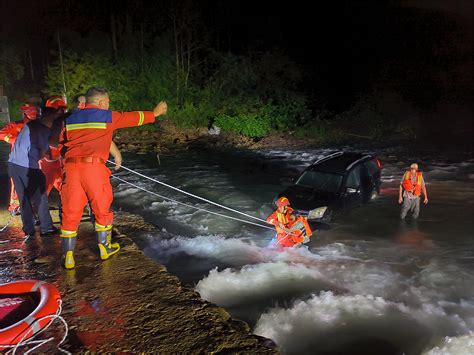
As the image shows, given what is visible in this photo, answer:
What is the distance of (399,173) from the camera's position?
15641 millimetres

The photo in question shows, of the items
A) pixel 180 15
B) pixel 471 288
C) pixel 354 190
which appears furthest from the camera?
pixel 180 15

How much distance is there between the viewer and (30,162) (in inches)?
223

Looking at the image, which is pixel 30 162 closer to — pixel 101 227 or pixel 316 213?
pixel 101 227

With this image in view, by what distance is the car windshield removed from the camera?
9.27m

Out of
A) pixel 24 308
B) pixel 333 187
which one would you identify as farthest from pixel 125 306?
pixel 333 187

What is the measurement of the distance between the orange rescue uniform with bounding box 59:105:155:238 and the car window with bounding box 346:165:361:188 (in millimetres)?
6100

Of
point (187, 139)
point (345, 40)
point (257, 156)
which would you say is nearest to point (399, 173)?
point (257, 156)

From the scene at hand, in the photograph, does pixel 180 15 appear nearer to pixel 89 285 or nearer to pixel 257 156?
pixel 257 156

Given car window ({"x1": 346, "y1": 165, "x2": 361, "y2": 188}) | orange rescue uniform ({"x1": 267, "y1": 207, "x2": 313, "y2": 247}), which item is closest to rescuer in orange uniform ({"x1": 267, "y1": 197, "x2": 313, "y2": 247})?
orange rescue uniform ({"x1": 267, "y1": 207, "x2": 313, "y2": 247})

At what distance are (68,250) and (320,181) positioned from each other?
6.21 meters

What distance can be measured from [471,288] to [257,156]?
538 inches

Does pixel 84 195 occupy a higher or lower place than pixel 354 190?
higher

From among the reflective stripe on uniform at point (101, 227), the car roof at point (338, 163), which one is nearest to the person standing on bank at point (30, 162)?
the reflective stripe on uniform at point (101, 227)

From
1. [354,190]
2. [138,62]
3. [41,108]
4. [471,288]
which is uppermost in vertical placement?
[138,62]
